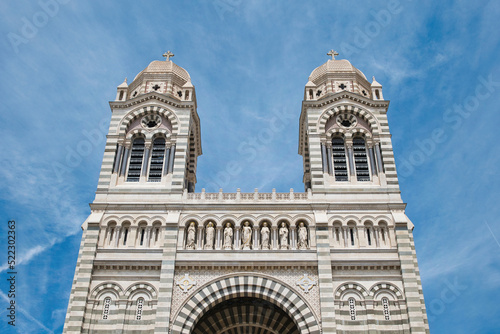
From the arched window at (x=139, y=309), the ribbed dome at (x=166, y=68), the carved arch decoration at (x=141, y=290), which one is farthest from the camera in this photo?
the ribbed dome at (x=166, y=68)

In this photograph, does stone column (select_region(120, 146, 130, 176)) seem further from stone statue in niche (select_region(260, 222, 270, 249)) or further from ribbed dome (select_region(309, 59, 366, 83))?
ribbed dome (select_region(309, 59, 366, 83))

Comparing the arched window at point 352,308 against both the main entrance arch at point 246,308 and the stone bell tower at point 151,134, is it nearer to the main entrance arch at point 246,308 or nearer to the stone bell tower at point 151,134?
the main entrance arch at point 246,308

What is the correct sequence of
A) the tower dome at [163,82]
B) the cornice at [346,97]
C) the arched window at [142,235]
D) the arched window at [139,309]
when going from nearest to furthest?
the arched window at [139,309], the arched window at [142,235], the cornice at [346,97], the tower dome at [163,82]

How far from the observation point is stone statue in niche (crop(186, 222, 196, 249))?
2790cm

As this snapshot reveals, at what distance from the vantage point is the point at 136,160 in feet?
105

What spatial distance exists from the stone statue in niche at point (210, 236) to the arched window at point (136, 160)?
5.60m

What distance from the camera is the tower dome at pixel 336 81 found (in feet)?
114

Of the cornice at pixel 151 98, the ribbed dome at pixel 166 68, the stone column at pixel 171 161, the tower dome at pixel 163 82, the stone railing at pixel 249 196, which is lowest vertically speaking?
the stone railing at pixel 249 196

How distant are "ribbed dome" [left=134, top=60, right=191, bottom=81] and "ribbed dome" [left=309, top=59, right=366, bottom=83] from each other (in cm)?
883

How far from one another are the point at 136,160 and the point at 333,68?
48.4 feet

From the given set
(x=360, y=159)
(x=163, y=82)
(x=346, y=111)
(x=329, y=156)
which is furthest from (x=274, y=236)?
(x=163, y=82)

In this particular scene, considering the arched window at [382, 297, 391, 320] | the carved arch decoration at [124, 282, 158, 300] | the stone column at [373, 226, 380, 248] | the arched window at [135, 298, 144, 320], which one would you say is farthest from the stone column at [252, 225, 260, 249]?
the arched window at [382, 297, 391, 320]

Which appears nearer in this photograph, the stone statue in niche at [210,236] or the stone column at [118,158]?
the stone statue in niche at [210,236]

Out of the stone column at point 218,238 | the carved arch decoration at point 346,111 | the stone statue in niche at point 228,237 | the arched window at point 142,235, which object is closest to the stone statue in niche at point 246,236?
the stone statue in niche at point 228,237
